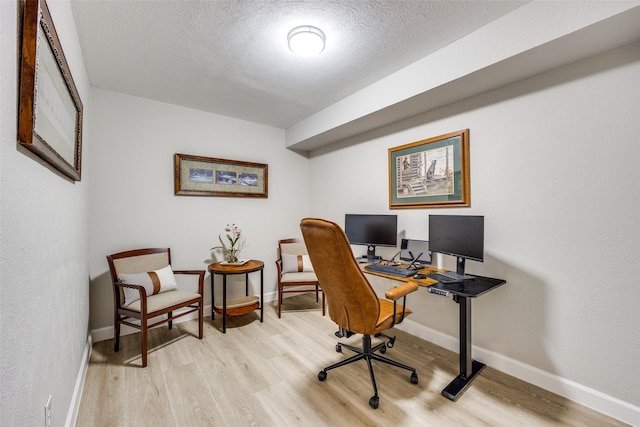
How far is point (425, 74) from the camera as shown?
89.7 inches

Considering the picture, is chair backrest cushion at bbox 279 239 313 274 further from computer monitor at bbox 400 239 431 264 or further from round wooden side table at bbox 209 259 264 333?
computer monitor at bbox 400 239 431 264

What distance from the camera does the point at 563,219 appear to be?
191 cm

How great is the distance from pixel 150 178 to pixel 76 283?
4.86 ft

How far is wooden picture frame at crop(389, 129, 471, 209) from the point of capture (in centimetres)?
244

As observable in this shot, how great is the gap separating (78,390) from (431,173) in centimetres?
315

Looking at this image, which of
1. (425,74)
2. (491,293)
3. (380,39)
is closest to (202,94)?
(380,39)

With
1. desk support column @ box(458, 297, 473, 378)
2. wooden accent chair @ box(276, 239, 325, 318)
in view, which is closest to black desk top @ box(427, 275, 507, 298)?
desk support column @ box(458, 297, 473, 378)

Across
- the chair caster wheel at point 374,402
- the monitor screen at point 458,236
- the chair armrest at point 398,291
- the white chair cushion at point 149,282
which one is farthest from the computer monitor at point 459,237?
the white chair cushion at point 149,282

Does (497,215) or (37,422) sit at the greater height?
(497,215)

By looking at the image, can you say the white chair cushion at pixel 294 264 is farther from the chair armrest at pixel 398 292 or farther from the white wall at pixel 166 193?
the chair armrest at pixel 398 292

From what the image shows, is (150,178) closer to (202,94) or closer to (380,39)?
(202,94)

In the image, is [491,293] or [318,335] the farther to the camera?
[318,335]

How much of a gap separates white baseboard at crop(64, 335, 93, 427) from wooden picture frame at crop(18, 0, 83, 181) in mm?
1322

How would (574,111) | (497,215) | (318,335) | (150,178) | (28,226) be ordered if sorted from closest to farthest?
(28,226)
(574,111)
(497,215)
(318,335)
(150,178)
